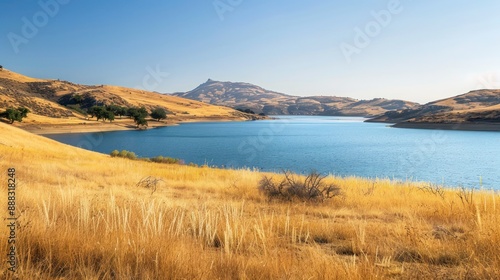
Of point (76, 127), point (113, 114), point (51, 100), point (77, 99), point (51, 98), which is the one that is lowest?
point (76, 127)

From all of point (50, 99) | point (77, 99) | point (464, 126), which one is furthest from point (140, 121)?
point (464, 126)

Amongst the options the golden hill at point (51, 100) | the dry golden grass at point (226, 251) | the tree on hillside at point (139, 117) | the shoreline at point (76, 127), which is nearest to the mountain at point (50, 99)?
the golden hill at point (51, 100)

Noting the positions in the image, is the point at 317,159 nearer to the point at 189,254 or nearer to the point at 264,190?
the point at 264,190

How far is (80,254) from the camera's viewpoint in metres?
4.15

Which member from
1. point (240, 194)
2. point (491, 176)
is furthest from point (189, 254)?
point (491, 176)

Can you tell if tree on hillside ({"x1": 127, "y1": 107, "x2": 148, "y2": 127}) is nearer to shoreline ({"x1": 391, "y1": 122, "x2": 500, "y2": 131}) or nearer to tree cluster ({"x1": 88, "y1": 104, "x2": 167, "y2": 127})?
tree cluster ({"x1": 88, "y1": 104, "x2": 167, "y2": 127})

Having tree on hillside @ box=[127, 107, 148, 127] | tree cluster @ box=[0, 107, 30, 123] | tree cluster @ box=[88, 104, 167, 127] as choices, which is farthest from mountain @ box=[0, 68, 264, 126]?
tree on hillside @ box=[127, 107, 148, 127]

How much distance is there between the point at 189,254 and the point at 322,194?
8.87 metres

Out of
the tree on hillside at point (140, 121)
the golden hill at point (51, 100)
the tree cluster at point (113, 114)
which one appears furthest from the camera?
the tree on hillside at point (140, 121)

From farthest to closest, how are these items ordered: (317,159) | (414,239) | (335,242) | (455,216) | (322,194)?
(317,159) < (322,194) < (455,216) < (335,242) < (414,239)

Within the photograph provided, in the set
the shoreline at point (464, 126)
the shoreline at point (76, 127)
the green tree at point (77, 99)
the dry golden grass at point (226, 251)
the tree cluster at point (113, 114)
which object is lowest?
the shoreline at point (76, 127)

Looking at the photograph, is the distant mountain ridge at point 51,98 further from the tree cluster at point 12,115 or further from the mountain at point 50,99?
the tree cluster at point 12,115

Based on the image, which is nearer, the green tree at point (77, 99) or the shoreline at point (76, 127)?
the shoreline at point (76, 127)

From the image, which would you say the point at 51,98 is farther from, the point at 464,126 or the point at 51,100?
the point at 464,126
